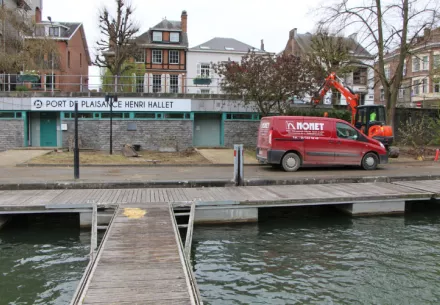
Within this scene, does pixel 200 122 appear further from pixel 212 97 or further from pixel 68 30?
pixel 68 30

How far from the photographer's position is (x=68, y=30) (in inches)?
1708

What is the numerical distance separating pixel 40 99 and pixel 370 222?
22350 mm

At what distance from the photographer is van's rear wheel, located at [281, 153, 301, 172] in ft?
52.1

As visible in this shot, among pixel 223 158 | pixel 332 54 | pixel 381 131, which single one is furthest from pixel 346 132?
pixel 332 54

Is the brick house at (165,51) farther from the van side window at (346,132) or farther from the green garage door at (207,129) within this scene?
the van side window at (346,132)

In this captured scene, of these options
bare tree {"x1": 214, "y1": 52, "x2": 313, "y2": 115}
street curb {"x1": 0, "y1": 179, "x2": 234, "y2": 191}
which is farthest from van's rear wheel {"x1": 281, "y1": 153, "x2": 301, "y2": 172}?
bare tree {"x1": 214, "y1": 52, "x2": 313, "y2": 115}

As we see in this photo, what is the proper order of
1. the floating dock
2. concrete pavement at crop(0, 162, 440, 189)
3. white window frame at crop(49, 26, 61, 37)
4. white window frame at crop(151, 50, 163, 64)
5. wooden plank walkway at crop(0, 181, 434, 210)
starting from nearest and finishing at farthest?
the floating dock
wooden plank walkway at crop(0, 181, 434, 210)
concrete pavement at crop(0, 162, 440, 189)
white window frame at crop(49, 26, 61, 37)
white window frame at crop(151, 50, 163, 64)

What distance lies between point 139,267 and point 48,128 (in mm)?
23462

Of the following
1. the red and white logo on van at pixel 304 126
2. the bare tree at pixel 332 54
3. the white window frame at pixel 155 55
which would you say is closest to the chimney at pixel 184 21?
the white window frame at pixel 155 55

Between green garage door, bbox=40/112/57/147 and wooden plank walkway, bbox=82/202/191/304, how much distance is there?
68.2ft

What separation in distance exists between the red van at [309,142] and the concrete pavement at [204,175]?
525 mm

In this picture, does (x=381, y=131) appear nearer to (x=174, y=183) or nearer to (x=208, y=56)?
(x=174, y=183)

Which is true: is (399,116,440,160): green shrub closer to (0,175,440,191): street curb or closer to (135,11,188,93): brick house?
(0,175,440,191): street curb

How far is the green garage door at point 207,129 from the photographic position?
2772 cm
